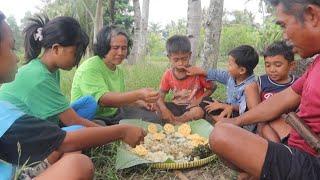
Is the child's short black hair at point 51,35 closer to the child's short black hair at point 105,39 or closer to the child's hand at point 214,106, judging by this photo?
the child's short black hair at point 105,39

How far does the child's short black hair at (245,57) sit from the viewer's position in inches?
134

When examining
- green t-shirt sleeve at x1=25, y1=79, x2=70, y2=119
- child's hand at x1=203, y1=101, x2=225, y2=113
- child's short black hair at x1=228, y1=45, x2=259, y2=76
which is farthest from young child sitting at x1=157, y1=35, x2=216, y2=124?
green t-shirt sleeve at x1=25, y1=79, x2=70, y2=119

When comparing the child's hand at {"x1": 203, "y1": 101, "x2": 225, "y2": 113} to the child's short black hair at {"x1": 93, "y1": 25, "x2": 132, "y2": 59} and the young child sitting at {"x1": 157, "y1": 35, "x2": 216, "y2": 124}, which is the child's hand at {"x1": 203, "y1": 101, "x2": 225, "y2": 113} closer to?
the young child sitting at {"x1": 157, "y1": 35, "x2": 216, "y2": 124}

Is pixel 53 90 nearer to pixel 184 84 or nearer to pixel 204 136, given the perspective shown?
pixel 204 136

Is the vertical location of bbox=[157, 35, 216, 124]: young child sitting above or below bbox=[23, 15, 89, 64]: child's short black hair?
below

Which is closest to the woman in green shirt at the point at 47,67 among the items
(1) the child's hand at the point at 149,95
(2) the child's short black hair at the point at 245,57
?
(1) the child's hand at the point at 149,95

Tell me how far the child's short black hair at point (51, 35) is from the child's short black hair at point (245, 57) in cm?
141

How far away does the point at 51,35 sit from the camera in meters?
2.58

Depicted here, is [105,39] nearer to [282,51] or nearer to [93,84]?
[93,84]

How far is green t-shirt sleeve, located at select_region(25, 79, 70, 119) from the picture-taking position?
243 centimetres

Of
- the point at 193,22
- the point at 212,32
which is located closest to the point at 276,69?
the point at 212,32

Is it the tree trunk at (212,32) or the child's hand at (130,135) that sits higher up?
the tree trunk at (212,32)

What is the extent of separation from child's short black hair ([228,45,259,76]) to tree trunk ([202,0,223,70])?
5.77ft

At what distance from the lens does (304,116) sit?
1886mm
